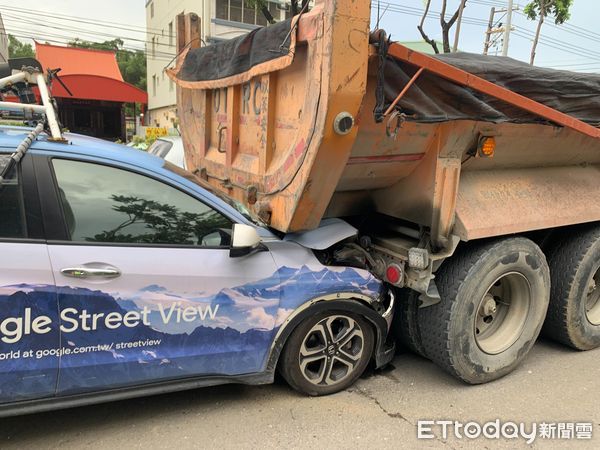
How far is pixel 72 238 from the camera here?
2.46m

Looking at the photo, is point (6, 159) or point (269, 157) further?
point (269, 157)

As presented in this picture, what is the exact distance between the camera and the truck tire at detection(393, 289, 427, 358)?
3566 millimetres

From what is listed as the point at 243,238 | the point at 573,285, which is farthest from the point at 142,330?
the point at 573,285

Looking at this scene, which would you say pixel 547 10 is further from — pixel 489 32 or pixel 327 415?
pixel 327 415

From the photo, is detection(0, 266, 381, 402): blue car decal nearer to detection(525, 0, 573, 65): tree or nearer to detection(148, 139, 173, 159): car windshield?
detection(148, 139, 173, 159): car windshield

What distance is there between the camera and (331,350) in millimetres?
3219

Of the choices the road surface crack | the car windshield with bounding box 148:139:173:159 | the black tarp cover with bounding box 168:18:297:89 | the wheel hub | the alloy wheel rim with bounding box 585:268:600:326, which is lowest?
the road surface crack

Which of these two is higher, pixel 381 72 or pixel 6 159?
pixel 381 72

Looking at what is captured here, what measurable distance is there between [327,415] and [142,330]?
1.32 metres

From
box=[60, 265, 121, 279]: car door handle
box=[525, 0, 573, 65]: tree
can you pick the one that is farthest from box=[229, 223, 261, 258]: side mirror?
box=[525, 0, 573, 65]: tree

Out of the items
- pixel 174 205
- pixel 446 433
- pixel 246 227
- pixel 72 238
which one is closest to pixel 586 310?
pixel 446 433

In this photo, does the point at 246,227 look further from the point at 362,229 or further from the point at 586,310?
the point at 586,310

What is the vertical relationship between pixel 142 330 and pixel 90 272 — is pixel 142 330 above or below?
below

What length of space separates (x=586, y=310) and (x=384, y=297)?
2162 millimetres
